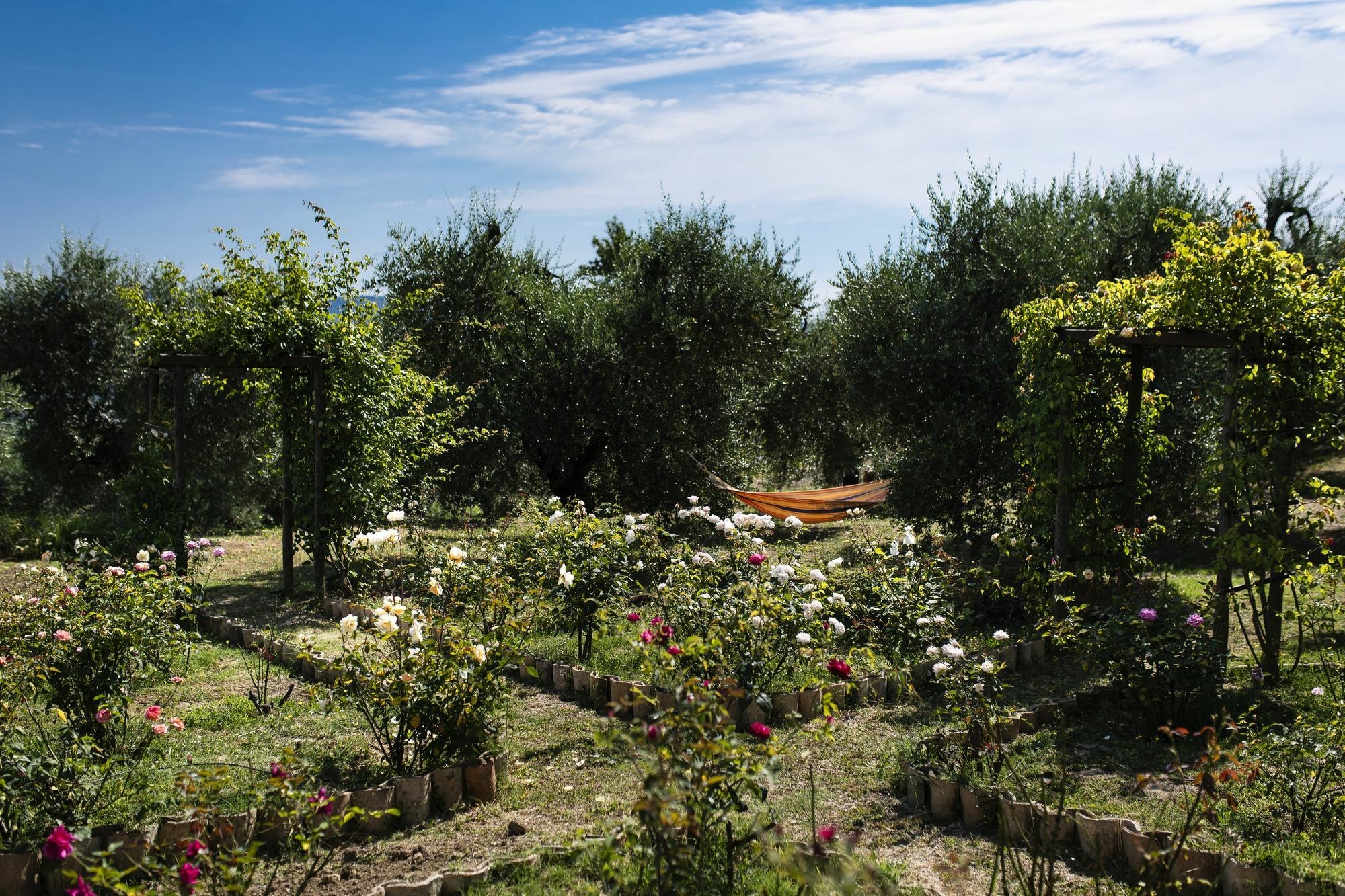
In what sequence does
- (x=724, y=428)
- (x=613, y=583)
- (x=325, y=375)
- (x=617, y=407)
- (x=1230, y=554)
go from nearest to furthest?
(x=1230, y=554)
(x=613, y=583)
(x=325, y=375)
(x=617, y=407)
(x=724, y=428)

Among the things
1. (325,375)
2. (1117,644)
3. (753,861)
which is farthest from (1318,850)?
(325,375)

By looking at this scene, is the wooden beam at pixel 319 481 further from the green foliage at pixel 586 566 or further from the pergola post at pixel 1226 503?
the pergola post at pixel 1226 503

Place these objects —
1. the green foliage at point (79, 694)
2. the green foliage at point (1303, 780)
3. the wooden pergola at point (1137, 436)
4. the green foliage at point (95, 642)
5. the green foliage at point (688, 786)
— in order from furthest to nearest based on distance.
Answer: the wooden pergola at point (1137, 436) → the green foliage at point (95, 642) → the green foliage at point (1303, 780) → the green foliage at point (79, 694) → the green foliage at point (688, 786)

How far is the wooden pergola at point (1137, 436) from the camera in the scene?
487cm

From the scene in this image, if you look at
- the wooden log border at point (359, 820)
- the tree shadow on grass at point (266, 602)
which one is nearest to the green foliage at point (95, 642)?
the wooden log border at point (359, 820)

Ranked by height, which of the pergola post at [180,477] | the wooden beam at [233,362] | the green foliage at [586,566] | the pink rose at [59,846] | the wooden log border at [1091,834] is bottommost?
the wooden log border at [1091,834]

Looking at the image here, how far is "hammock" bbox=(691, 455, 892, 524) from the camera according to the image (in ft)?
35.9

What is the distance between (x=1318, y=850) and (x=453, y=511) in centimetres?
944

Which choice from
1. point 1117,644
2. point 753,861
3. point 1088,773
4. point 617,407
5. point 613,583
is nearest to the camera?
point 753,861

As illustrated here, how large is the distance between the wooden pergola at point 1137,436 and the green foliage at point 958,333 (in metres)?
1.67

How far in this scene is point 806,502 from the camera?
11.2 m

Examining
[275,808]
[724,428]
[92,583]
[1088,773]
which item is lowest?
[1088,773]

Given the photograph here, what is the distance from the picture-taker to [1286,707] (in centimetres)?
446

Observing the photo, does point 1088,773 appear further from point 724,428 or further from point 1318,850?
point 724,428
